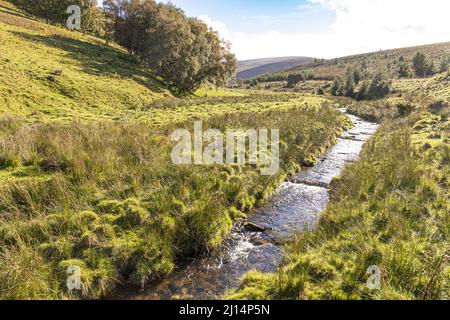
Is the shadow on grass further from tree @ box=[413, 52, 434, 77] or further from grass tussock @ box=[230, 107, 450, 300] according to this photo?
tree @ box=[413, 52, 434, 77]

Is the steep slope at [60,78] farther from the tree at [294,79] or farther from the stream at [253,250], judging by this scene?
the tree at [294,79]

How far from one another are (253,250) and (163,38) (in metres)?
38.7

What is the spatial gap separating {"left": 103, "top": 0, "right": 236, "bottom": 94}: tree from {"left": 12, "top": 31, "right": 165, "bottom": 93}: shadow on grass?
3.00 m

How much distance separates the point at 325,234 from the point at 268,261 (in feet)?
5.00

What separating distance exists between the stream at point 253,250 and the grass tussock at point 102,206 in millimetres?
328

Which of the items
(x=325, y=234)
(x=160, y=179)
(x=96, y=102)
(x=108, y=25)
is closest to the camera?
(x=325, y=234)

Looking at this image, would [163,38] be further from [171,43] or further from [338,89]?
[338,89]

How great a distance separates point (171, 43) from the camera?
39.9 metres

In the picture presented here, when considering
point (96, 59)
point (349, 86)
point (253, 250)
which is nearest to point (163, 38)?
point (96, 59)

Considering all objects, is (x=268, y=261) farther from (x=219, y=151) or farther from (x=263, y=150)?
(x=263, y=150)

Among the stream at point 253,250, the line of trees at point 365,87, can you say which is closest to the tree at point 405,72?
the line of trees at point 365,87

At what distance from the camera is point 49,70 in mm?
26594

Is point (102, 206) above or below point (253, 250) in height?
above
